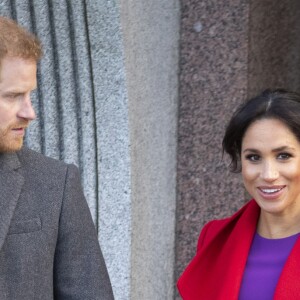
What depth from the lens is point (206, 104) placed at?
5.61 meters

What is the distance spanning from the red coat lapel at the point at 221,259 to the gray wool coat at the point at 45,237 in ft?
1.60

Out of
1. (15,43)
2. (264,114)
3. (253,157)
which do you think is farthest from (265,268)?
(15,43)

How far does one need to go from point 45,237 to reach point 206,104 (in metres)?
2.09

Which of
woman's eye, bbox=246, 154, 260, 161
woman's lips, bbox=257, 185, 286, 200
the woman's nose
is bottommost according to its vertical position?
woman's lips, bbox=257, 185, 286, 200

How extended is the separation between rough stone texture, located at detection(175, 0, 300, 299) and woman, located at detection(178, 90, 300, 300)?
1.34 m

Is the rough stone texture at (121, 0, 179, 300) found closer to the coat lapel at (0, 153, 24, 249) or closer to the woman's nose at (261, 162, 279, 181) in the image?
the woman's nose at (261, 162, 279, 181)

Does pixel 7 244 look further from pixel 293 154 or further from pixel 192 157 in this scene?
pixel 192 157

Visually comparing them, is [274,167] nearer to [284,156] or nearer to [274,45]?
[284,156]

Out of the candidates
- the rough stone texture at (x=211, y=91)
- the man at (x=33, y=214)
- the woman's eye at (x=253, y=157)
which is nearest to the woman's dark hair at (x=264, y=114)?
the woman's eye at (x=253, y=157)

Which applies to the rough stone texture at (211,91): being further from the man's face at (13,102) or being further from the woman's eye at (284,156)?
the man's face at (13,102)

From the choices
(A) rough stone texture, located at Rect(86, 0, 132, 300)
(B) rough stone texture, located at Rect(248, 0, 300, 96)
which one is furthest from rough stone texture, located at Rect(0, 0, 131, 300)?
(B) rough stone texture, located at Rect(248, 0, 300, 96)

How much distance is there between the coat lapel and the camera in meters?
3.64

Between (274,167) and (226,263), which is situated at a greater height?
(274,167)

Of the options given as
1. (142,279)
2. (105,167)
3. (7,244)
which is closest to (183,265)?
(142,279)
